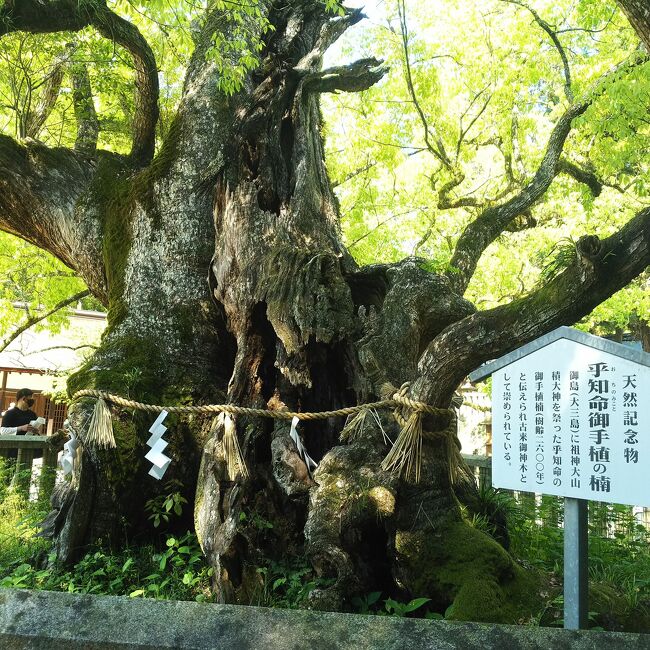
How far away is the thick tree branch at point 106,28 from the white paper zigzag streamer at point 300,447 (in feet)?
13.9

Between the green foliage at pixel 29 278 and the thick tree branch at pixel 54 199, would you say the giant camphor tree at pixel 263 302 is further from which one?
the green foliage at pixel 29 278

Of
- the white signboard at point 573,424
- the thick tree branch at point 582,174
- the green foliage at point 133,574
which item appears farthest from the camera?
the thick tree branch at point 582,174

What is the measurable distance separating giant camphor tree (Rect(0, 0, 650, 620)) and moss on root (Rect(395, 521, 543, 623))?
13mm

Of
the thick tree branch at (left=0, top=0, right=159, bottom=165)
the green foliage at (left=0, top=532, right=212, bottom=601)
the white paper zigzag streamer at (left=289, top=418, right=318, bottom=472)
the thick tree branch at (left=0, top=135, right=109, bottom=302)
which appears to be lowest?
the green foliage at (left=0, top=532, right=212, bottom=601)

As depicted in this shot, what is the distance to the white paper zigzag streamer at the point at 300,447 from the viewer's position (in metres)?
4.54

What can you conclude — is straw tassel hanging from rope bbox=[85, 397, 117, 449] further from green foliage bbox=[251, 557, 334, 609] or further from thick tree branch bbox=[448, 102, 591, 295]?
thick tree branch bbox=[448, 102, 591, 295]

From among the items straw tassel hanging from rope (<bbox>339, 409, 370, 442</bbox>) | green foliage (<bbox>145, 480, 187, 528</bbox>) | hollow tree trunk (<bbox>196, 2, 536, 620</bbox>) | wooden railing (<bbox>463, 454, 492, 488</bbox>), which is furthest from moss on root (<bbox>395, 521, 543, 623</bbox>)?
wooden railing (<bbox>463, 454, 492, 488</bbox>)

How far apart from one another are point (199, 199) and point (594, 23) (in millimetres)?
6206

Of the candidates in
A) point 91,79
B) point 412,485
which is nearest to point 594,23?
point 91,79

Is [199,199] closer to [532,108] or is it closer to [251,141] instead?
[251,141]

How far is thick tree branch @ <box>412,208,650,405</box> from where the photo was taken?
3301 mm

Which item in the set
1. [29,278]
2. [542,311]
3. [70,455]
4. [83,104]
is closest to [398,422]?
[542,311]

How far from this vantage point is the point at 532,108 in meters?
12.3

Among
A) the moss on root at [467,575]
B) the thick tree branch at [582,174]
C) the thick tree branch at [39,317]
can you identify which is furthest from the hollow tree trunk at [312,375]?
the thick tree branch at [39,317]
